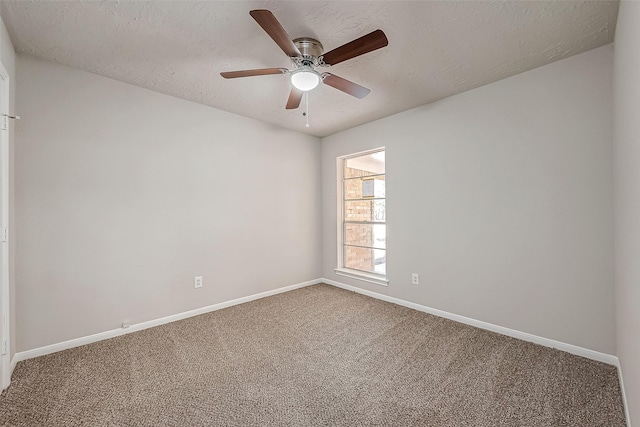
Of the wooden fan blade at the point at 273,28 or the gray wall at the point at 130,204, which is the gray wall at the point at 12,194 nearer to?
the gray wall at the point at 130,204

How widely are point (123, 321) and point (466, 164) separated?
381 centimetres


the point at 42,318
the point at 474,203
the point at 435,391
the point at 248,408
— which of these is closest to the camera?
the point at 248,408

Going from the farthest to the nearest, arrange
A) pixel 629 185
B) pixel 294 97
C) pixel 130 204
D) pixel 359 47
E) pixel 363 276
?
pixel 363 276 < pixel 130 204 < pixel 294 97 < pixel 359 47 < pixel 629 185

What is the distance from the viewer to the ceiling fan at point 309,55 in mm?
1593

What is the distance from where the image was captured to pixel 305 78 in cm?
199

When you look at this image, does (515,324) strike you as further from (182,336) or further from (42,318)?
(42,318)

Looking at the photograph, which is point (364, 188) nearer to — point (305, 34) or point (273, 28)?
point (305, 34)

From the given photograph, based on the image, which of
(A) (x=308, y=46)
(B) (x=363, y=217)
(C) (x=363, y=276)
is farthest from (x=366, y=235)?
(A) (x=308, y=46)

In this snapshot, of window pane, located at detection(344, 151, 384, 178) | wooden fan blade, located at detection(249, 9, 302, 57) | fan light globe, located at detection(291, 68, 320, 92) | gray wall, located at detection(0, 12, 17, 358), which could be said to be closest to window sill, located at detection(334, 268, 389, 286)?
window pane, located at detection(344, 151, 384, 178)

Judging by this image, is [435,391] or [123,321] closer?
[435,391]

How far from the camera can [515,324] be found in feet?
8.20

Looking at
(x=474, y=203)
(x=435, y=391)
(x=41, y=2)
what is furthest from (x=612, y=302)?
(x=41, y=2)

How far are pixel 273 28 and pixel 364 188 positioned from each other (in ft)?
9.12

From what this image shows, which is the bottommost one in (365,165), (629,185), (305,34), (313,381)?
(313,381)
